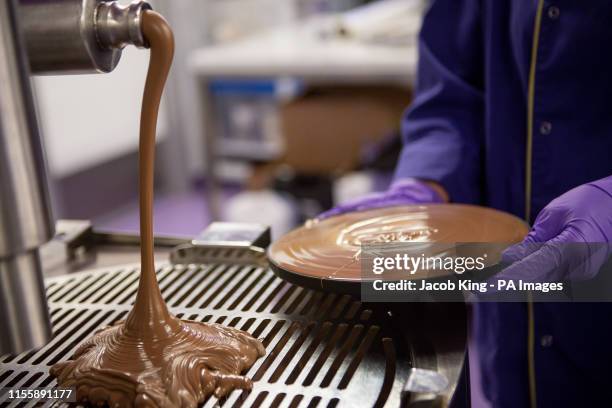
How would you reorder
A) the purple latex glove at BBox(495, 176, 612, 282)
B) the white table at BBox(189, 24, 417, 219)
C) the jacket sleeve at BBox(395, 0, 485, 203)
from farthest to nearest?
the white table at BBox(189, 24, 417, 219), the jacket sleeve at BBox(395, 0, 485, 203), the purple latex glove at BBox(495, 176, 612, 282)

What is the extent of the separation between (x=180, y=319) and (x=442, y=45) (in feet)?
2.61

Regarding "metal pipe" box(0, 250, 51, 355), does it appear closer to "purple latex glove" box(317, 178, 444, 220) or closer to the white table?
"purple latex glove" box(317, 178, 444, 220)

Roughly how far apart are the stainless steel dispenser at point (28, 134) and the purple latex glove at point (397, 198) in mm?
520

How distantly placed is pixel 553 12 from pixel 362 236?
1.69 feet

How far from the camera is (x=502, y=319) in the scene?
133 centimetres

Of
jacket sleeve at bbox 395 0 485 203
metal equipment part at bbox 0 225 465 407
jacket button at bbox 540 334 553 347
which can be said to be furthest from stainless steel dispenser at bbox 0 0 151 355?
jacket button at bbox 540 334 553 347

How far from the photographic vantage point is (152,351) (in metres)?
0.85

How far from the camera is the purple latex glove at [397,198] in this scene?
3.90 feet

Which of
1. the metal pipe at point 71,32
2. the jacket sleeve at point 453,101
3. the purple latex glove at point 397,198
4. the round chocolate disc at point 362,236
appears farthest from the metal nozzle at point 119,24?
the jacket sleeve at point 453,101

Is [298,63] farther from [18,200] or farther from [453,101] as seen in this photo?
[18,200]

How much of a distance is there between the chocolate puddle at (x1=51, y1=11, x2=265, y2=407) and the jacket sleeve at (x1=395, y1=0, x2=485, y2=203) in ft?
1.87

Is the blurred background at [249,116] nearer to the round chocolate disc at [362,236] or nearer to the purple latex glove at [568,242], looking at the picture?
the round chocolate disc at [362,236]

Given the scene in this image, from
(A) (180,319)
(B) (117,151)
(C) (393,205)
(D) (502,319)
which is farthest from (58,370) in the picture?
(B) (117,151)

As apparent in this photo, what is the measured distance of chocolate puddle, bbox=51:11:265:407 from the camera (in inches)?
30.9
